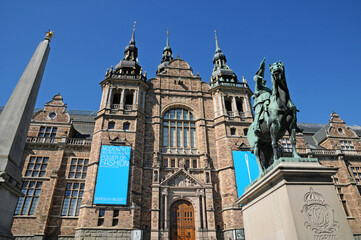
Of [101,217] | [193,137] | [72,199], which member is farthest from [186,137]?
Result: [72,199]

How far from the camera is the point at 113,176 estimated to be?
1736 cm

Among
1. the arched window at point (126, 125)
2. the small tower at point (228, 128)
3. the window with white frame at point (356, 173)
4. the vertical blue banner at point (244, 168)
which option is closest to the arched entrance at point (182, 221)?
the small tower at point (228, 128)

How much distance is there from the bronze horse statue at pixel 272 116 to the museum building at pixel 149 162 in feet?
39.8

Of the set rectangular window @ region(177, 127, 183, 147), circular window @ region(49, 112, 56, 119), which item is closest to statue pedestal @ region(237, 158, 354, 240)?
rectangular window @ region(177, 127, 183, 147)

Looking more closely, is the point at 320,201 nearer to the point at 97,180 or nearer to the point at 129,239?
the point at 129,239

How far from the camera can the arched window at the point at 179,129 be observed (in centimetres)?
2167

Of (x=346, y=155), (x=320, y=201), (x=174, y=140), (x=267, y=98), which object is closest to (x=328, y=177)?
(x=320, y=201)

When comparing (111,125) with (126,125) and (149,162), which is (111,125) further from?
(149,162)

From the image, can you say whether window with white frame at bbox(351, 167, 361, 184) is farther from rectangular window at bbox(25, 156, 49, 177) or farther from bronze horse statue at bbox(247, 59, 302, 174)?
rectangular window at bbox(25, 156, 49, 177)

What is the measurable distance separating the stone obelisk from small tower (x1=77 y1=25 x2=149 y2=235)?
1098 cm

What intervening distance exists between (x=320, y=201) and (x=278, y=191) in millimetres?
782

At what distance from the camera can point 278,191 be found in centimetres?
498

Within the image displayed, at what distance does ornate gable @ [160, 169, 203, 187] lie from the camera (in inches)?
742

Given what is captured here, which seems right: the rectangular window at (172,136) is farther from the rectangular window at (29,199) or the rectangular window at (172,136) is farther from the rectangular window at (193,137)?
the rectangular window at (29,199)
